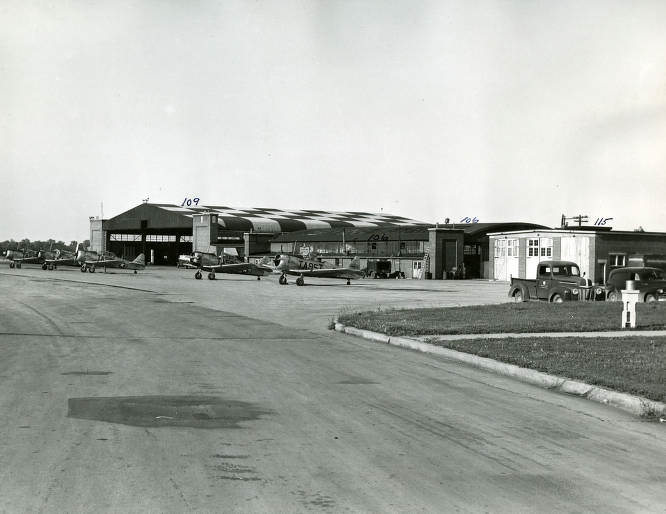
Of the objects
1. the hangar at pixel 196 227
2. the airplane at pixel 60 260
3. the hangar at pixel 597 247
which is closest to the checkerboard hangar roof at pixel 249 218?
the hangar at pixel 196 227

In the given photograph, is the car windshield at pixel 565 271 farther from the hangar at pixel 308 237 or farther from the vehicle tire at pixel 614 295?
the hangar at pixel 308 237

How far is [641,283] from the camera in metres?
29.2

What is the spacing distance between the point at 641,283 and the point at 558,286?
351 centimetres

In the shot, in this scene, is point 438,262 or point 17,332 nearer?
point 17,332

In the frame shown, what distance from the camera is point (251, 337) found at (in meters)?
16.5

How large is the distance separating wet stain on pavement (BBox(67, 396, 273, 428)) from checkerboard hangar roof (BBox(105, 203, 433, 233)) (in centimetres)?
7859

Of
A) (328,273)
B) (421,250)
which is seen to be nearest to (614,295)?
(328,273)

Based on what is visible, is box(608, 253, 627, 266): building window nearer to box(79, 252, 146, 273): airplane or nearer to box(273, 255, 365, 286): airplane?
box(273, 255, 365, 286): airplane

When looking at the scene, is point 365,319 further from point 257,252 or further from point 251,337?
point 257,252

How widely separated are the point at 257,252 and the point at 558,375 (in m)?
78.3

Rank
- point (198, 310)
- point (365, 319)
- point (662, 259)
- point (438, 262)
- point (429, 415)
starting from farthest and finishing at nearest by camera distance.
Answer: point (438, 262) → point (662, 259) → point (198, 310) → point (365, 319) → point (429, 415)

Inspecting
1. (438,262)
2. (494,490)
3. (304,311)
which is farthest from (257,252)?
(494,490)

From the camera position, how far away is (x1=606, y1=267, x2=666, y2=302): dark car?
95.8 ft

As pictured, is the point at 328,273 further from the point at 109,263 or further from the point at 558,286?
the point at 109,263
